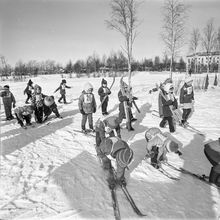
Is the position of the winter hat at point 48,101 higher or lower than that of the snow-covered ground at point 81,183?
higher

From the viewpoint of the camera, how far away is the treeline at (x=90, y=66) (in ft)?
155

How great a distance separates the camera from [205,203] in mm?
3291

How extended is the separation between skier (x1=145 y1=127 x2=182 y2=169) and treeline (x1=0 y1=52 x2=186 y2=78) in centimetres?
1487

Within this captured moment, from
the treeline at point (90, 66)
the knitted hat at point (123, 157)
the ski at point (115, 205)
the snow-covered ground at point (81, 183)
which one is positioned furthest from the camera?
the treeline at point (90, 66)

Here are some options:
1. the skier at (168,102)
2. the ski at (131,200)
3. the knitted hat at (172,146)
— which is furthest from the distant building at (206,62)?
the ski at (131,200)

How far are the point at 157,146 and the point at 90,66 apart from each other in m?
57.3

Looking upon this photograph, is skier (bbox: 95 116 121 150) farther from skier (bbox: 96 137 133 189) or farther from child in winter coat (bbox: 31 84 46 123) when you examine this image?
child in winter coat (bbox: 31 84 46 123)

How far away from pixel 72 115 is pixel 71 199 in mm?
5995

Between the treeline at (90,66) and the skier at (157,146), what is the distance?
1487cm

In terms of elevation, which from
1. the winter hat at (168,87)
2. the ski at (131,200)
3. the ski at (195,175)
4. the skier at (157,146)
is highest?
the winter hat at (168,87)

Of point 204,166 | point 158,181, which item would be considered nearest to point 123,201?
point 158,181

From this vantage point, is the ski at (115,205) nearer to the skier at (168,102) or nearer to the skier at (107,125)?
the skier at (107,125)

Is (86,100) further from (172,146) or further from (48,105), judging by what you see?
(172,146)

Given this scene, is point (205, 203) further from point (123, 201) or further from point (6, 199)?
point (6, 199)
